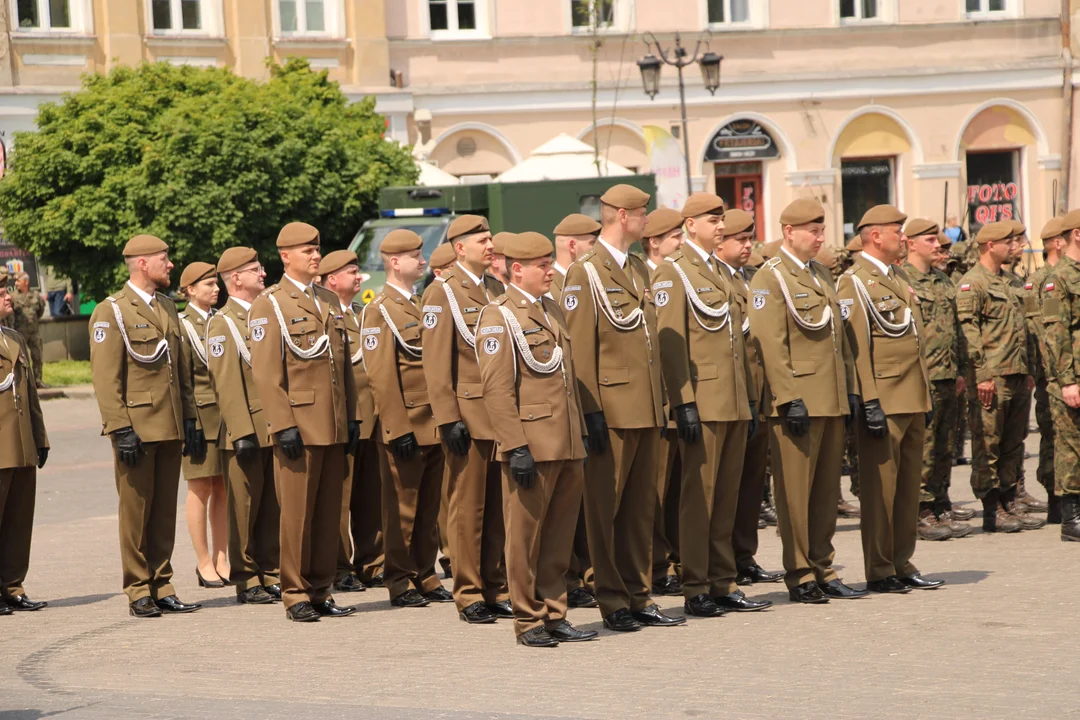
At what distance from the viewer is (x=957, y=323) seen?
12.4 m

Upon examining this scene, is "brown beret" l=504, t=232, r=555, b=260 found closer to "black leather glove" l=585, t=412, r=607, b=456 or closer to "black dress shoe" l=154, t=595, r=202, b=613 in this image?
"black leather glove" l=585, t=412, r=607, b=456

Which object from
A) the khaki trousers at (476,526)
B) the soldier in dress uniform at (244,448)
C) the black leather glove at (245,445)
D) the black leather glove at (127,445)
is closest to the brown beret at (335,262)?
the soldier in dress uniform at (244,448)

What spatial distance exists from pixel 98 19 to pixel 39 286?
5.02 m

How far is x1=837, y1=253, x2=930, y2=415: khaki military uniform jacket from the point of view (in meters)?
10.0

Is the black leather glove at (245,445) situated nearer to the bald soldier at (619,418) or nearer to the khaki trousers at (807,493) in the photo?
the bald soldier at (619,418)

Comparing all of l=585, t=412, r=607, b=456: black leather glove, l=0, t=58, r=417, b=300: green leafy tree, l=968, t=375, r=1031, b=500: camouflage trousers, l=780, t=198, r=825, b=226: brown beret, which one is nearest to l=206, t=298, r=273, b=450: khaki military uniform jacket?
l=585, t=412, r=607, b=456: black leather glove

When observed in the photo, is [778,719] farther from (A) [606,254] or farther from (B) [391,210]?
(B) [391,210]

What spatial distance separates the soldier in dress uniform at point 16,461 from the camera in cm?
1051

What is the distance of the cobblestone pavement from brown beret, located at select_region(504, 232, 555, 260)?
1.98 m

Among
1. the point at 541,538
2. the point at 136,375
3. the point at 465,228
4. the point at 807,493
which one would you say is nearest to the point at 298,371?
the point at 136,375

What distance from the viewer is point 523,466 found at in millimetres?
8625

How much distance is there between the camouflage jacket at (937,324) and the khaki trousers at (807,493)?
7.52 ft

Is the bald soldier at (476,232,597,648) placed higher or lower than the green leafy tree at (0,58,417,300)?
lower

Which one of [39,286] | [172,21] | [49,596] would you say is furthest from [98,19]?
[49,596]
